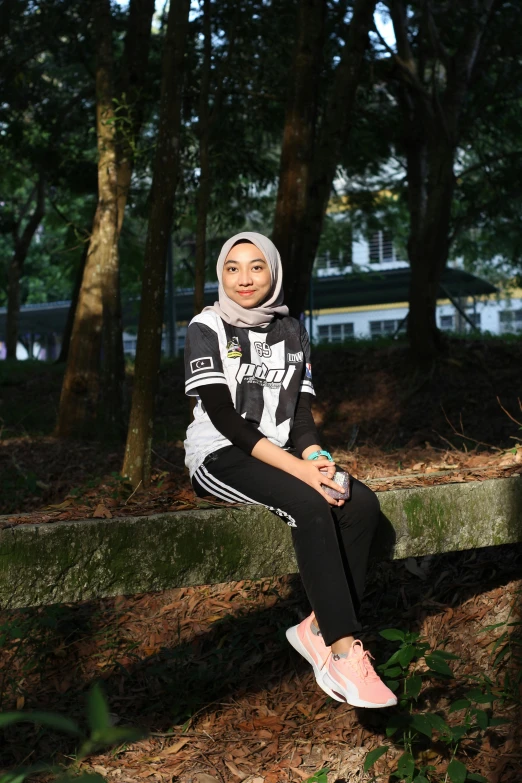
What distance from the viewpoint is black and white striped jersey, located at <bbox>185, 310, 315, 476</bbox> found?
4.12 metres

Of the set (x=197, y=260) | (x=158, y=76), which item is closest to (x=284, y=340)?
(x=197, y=260)

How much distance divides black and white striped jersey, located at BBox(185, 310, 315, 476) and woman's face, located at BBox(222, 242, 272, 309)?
0.14m

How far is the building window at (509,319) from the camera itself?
60.2 metres

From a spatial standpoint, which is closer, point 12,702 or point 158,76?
point 12,702

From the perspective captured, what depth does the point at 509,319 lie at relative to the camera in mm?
60781

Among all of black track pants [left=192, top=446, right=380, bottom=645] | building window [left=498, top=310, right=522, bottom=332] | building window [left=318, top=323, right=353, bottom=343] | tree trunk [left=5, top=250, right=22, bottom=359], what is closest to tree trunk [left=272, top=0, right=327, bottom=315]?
black track pants [left=192, top=446, right=380, bottom=645]

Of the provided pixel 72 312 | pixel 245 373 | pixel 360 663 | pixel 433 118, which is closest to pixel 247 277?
pixel 245 373

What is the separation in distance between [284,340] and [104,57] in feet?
25.7

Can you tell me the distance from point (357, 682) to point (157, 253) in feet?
15.3

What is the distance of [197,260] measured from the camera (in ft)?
31.8

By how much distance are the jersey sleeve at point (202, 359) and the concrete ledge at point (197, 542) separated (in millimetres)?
618

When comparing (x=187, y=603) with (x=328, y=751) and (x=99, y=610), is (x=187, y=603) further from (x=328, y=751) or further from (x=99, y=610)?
(x=328, y=751)

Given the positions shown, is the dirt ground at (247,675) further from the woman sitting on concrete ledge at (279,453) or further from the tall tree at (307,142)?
the tall tree at (307,142)

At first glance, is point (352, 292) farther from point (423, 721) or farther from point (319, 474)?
point (423, 721)
